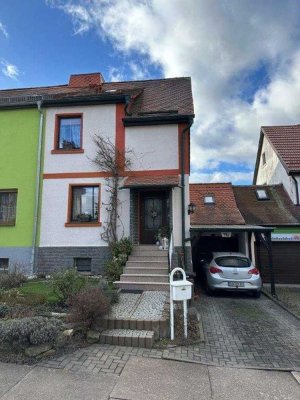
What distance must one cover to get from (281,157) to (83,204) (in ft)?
37.5

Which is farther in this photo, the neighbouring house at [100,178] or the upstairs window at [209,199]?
the upstairs window at [209,199]

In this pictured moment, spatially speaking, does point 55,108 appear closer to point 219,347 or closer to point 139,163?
point 139,163

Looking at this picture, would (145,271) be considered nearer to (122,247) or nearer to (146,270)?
(146,270)

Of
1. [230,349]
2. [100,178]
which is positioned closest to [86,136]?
[100,178]

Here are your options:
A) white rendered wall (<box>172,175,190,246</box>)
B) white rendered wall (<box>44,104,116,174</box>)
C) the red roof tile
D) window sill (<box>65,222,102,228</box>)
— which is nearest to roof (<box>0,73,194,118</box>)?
white rendered wall (<box>44,104,116,174</box>)

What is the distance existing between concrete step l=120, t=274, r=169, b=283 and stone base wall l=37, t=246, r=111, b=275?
1.94 m

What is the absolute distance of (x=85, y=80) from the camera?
51.3 ft

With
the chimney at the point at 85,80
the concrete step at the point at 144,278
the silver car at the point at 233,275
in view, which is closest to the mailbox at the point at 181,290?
the concrete step at the point at 144,278

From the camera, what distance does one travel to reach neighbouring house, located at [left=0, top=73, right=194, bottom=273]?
10.8 m

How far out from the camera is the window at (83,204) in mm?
→ 11125

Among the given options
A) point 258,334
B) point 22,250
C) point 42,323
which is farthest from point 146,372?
point 22,250

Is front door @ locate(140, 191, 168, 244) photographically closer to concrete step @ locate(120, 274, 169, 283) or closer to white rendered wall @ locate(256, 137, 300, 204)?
concrete step @ locate(120, 274, 169, 283)

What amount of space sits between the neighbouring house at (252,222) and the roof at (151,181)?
3.45 m

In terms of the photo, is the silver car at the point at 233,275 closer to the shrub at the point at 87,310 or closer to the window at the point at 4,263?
the shrub at the point at 87,310
